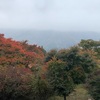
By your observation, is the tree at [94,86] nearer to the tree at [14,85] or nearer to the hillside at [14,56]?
the tree at [14,85]

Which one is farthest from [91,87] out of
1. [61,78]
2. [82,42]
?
[82,42]

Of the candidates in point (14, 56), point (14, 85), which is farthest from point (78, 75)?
point (14, 56)

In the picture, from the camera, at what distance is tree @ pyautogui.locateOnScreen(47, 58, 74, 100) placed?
2559 cm

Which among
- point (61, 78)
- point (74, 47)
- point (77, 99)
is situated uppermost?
point (74, 47)

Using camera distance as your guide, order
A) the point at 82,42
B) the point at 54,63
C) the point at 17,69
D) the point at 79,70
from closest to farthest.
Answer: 1. the point at 54,63
2. the point at 17,69
3. the point at 79,70
4. the point at 82,42

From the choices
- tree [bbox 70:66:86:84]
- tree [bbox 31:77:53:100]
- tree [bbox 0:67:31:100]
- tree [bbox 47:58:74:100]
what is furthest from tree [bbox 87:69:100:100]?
tree [bbox 70:66:86:84]

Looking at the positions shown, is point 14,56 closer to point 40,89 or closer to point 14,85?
point 14,85

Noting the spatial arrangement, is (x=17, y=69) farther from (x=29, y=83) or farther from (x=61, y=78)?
(x=61, y=78)

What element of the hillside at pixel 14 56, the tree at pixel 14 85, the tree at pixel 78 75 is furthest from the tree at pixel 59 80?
the hillside at pixel 14 56

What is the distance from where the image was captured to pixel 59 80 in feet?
84.3

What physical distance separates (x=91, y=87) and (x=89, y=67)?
9187 millimetres

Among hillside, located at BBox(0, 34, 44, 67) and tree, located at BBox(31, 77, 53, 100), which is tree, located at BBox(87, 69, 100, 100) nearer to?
tree, located at BBox(31, 77, 53, 100)

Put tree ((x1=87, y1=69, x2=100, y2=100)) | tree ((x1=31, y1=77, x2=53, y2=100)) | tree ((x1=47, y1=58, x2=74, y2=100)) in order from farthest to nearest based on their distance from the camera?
tree ((x1=47, y1=58, x2=74, y2=100)) → tree ((x1=31, y1=77, x2=53, y2=100)) → tree ((x1=87, y1=69, x2=100, y2=100))

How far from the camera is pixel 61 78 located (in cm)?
2569
